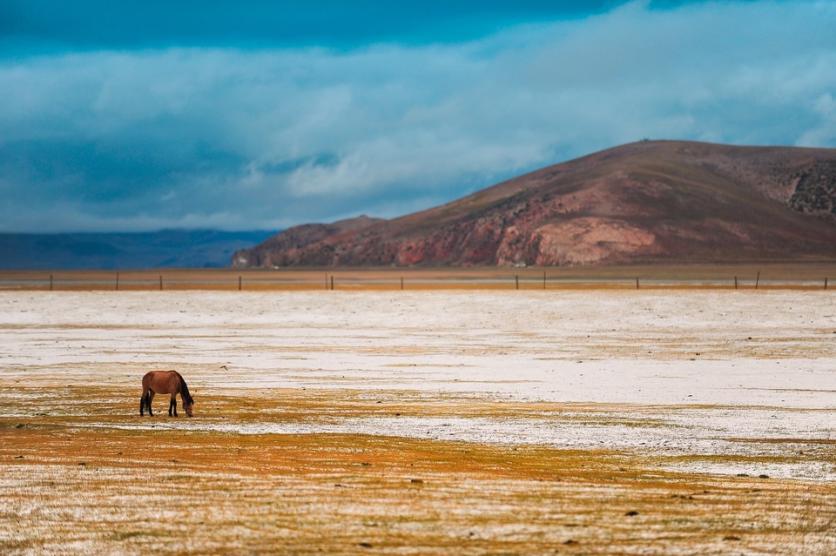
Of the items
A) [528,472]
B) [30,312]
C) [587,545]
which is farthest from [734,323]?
[587,545]

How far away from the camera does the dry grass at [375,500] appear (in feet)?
28.4

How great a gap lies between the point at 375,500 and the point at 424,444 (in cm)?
549

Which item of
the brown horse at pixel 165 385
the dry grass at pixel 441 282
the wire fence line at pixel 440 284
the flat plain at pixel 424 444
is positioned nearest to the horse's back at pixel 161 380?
the brown horse at pixel 165 385

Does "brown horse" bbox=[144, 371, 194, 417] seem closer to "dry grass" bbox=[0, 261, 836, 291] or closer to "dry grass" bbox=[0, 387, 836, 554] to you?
"dry grass" bbox=[0, 387, 836, 554]

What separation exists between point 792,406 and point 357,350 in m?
17.6

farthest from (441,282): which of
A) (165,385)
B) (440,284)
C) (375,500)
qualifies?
(375,500)

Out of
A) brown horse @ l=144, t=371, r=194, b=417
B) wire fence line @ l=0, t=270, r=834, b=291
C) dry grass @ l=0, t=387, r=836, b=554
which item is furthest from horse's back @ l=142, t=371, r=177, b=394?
wire fence line @ l=0, t=270, r=834, b=291

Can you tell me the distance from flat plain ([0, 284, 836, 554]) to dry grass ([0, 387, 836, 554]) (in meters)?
0.04

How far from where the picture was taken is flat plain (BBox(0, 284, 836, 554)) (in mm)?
8992

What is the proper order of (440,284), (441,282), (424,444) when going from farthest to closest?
(441,282), (440,284), (424,444)

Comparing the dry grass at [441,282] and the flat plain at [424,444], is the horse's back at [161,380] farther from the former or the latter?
the dry grass at [441,282]

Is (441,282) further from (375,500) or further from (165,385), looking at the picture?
(375,500)

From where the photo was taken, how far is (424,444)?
51.2ft

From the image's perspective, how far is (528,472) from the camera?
12.5 meters
